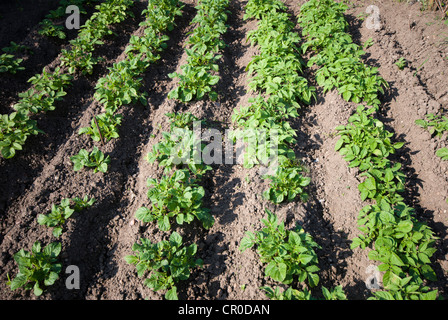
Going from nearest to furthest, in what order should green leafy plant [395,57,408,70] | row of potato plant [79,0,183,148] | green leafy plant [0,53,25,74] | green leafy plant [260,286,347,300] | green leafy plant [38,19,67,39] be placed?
green leafy plant [260,286,347,300]
row of potato plant [79,0,183,148]
green leafy plant [395,57,408,70]
green leafy plant [0,53,25,74]
green leafy plant [38,19,67,39]

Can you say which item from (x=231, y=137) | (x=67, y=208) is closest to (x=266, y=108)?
(x=231, y=137)

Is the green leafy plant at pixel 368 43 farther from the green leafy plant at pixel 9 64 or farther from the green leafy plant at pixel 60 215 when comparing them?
the green leafy plant at pixel 9 64

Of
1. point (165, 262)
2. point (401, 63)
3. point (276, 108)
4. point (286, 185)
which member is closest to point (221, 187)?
point (286, 185)

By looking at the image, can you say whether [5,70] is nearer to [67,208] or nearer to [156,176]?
[67,208]

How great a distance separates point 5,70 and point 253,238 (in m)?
4.99

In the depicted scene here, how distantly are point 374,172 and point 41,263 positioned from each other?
3.64 m

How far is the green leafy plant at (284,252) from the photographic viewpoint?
2451mm

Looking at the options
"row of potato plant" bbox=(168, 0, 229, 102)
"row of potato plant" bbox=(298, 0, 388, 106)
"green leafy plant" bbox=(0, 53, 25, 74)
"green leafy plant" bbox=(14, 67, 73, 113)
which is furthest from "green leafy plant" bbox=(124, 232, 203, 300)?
"green leafy plant" bbox=(0, 53, 25, 74)

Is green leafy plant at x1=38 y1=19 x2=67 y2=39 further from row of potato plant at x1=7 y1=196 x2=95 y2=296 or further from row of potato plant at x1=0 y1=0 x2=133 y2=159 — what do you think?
row of potato plant at x1=7 y1=196 x2=95 y2=296

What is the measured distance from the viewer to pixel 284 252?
2477mm

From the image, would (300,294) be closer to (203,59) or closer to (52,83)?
(203,59)

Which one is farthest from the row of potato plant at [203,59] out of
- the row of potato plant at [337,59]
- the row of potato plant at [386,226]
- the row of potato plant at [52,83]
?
the row of potato plant at [386,226]

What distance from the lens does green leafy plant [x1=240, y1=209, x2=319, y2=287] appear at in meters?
2.45

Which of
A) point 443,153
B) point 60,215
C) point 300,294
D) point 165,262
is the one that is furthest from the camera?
point 443,153
